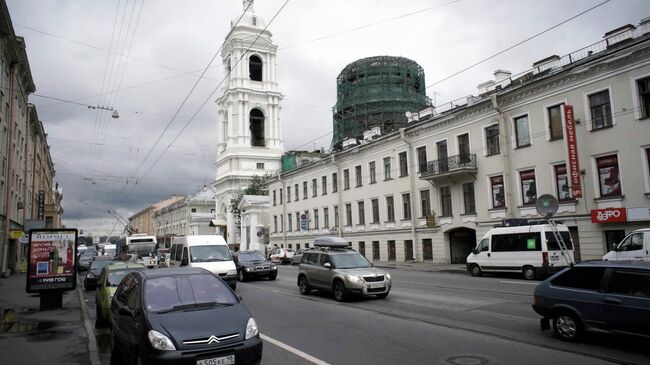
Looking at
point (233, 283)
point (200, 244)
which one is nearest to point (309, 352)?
point (233, 283)

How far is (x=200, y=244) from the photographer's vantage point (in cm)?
2030

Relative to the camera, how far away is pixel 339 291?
50.1 feet

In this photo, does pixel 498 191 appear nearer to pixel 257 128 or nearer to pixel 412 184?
pixel 412 184

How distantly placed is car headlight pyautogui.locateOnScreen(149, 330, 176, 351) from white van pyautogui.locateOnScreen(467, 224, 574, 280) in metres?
18.1

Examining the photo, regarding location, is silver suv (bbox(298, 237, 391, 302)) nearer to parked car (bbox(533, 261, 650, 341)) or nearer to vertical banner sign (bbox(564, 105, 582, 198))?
parked car (bbox(533, 261, 650, 341))

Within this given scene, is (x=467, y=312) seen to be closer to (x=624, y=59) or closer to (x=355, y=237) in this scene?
(x=624, y=59)

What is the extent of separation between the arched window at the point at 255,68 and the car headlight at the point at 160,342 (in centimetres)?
8479

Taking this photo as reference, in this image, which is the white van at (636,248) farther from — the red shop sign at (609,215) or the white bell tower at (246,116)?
the white bell tower at (246,116)

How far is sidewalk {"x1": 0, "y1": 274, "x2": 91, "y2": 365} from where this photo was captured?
8.50 m

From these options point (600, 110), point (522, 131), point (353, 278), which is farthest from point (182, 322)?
point (522, 131)

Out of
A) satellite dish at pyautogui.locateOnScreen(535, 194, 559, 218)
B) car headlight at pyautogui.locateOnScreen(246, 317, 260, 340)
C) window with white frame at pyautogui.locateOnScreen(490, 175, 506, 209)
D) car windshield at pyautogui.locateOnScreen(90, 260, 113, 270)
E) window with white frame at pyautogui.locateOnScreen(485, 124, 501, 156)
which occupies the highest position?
window with white frame at pyautogui.locateOnScreen(485, 124, 501, 156)

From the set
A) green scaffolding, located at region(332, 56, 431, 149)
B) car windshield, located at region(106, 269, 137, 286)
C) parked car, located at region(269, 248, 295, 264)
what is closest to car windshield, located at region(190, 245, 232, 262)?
car windshield, located at region(106, 269, 137, 286)

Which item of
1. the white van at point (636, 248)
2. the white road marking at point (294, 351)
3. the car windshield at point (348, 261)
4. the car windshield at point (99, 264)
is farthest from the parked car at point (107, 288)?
the white van at point (636, 248)

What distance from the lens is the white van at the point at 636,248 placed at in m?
16.2
